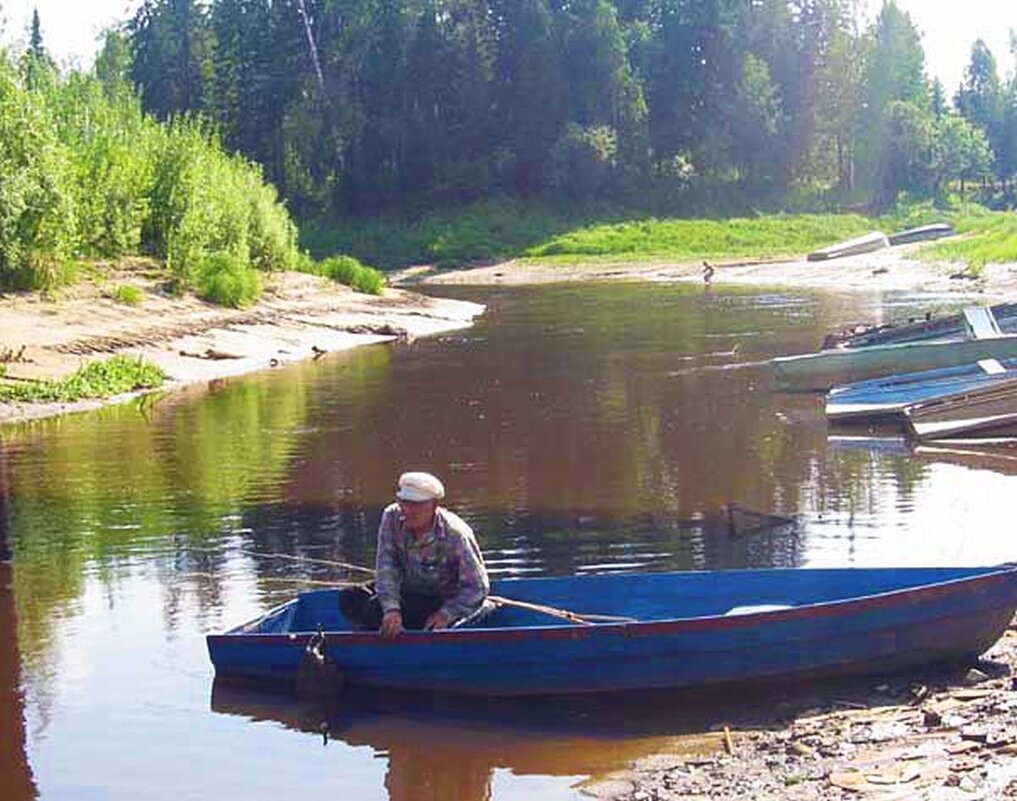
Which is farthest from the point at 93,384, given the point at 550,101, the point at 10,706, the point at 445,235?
the point at 550,101

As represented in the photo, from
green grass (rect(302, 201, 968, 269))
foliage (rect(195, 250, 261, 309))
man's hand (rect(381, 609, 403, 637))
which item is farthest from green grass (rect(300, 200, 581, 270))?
man's hand (rect(381, 609, 403, 637))

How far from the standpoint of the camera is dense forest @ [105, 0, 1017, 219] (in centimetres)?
8412

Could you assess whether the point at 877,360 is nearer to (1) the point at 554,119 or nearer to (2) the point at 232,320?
(2) the point at 232,320

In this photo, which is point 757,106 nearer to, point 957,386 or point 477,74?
point 477,74

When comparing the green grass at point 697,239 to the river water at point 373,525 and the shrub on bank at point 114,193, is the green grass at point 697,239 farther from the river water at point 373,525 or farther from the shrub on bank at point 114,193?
the river water at point 373,525

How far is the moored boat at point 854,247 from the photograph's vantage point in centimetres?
6869

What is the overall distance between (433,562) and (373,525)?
658cm

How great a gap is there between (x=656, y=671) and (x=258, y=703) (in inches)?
119

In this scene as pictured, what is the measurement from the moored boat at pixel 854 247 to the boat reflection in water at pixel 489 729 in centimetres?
5977

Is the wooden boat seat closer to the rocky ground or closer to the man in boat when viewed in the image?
the rocky ground

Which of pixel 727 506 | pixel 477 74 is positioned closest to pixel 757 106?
pixel 477 74

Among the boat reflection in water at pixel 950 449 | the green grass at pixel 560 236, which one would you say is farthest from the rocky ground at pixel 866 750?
the green grass at pixel 560 236

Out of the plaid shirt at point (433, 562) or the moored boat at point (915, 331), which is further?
the moored boat at point (915, 331)

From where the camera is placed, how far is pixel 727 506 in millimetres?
16609
